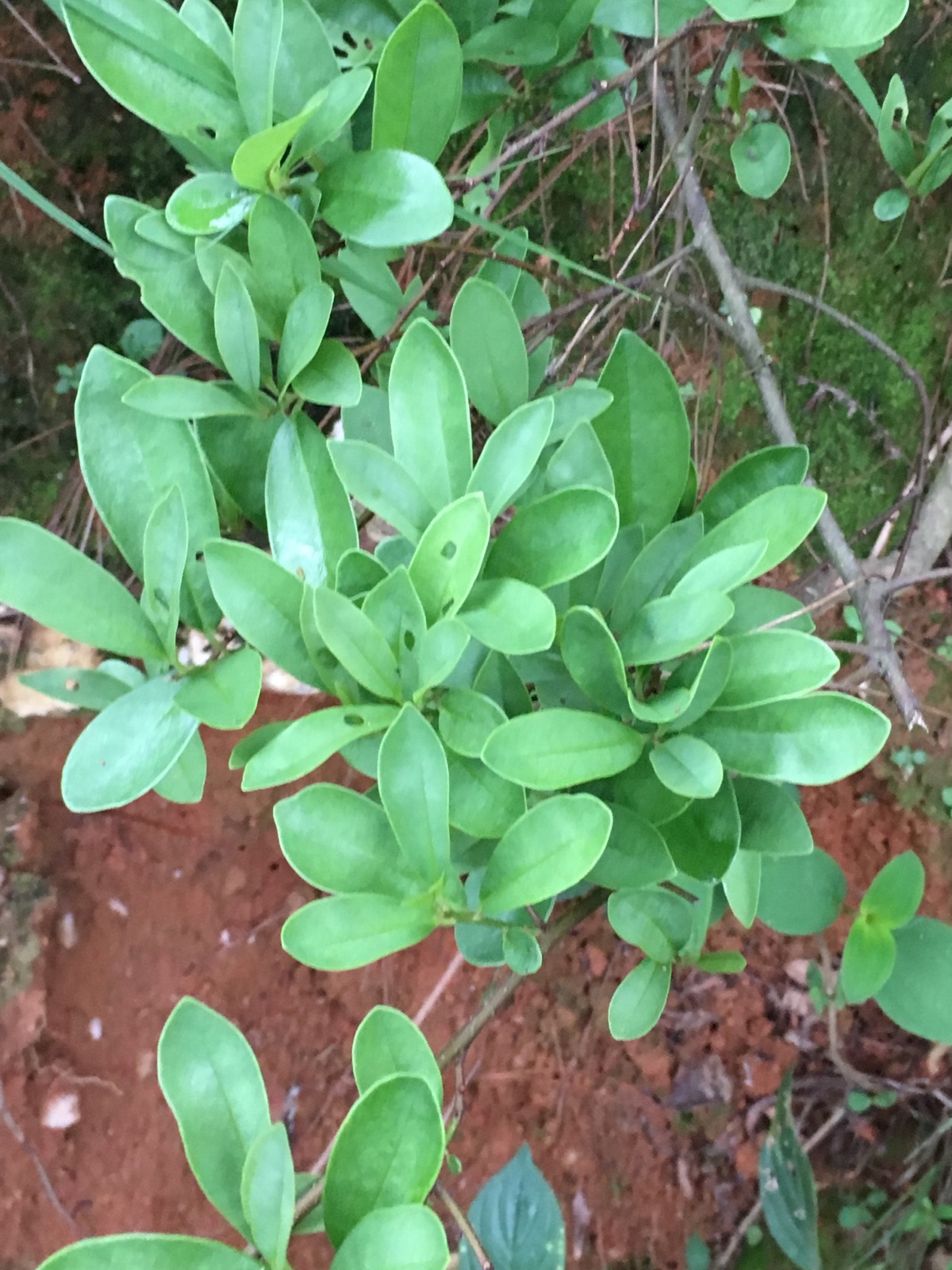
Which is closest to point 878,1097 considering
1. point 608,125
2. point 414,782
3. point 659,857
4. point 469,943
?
point 469,943

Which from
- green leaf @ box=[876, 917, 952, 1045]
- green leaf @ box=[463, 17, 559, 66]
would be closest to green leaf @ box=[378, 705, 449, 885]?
green leaf @ box=[463, 17, 559, 66]

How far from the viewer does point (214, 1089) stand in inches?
18.0

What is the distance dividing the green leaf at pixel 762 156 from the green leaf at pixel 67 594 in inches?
25.3

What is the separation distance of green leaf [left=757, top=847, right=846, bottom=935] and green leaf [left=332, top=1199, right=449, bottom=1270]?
52 cm

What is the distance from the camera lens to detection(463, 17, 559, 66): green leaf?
57cm

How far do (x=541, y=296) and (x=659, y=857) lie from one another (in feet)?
1.59

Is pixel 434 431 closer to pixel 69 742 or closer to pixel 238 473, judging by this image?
pixel 238 473

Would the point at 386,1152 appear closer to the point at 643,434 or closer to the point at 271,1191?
the point at 271,1191

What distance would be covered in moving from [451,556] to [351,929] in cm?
21

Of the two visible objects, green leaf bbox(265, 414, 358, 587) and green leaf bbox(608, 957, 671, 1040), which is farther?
green leaf bbox(608, 957, 671, 1040)

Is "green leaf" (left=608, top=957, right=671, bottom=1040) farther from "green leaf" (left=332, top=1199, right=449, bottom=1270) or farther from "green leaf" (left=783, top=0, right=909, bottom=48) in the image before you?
"green leaf" (left=783, top=0, right=909, bottom=48)

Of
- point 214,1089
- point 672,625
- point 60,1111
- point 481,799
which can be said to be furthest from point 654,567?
point 60,1111

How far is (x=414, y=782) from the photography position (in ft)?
1.50

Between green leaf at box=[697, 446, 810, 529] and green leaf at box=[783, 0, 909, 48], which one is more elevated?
green leaf at box=[783, 0, 909, 48]
